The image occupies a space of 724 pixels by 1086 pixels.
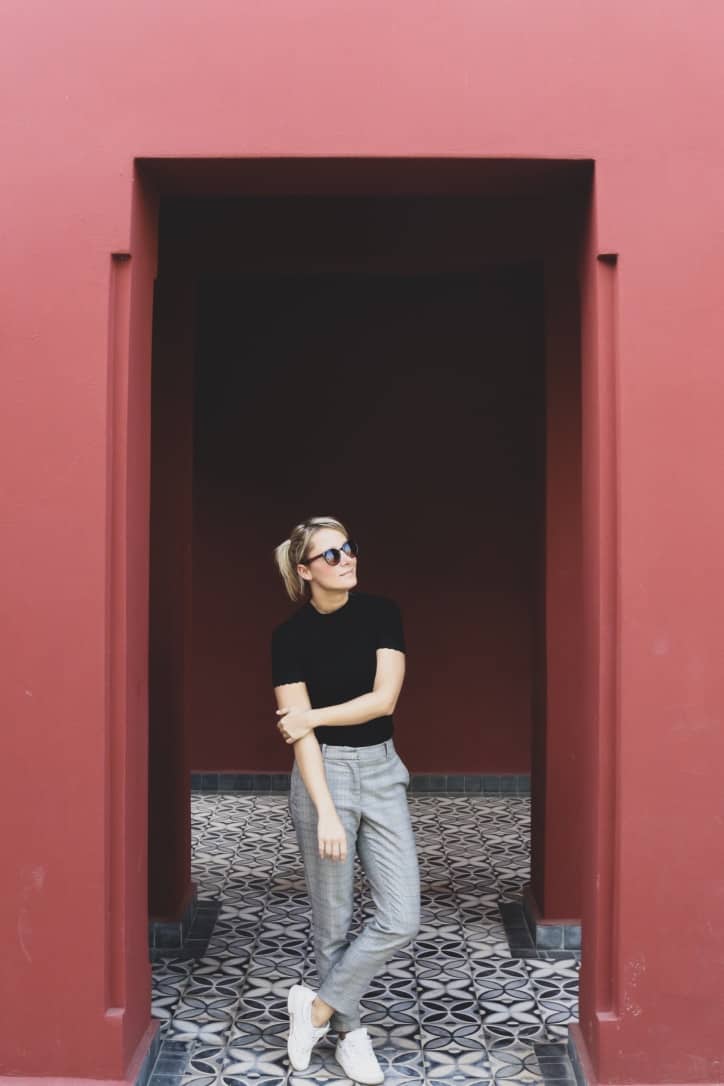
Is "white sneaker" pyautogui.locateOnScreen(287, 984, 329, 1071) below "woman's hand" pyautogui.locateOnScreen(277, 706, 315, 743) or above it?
below

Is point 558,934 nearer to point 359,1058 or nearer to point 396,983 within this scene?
point 396,983

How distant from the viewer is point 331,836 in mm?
3154

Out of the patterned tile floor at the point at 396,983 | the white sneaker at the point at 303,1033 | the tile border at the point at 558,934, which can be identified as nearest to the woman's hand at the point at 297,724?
the white sneaker at the point at 303,1033

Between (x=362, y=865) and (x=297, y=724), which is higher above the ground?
(x=297, y=724)

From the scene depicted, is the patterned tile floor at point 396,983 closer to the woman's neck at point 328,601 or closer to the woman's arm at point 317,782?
the woman's arm at point 317,782

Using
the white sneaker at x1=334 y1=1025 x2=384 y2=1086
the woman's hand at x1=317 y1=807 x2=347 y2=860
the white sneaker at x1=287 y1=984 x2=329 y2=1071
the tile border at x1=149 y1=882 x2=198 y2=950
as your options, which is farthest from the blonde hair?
the tile border at x1=149 y1=882 x2=198 y2=950

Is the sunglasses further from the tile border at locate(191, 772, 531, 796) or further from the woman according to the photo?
the tile border at locate(191, 772, 531, 796)

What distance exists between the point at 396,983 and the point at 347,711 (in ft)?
5.17

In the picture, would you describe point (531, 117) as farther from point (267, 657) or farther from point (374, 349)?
point (267, 657)

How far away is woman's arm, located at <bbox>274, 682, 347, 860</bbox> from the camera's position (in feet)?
10.4

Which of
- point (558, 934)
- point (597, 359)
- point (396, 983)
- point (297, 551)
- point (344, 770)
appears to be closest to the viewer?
point (597, 359)

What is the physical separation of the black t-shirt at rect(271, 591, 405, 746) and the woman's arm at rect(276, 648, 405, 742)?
53 mm

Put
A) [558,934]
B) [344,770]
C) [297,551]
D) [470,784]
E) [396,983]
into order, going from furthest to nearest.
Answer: [470,784] → [558,934] → [396,983] → [297,551] → [344,770]

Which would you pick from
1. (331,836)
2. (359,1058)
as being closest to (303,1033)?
(359,1058)
